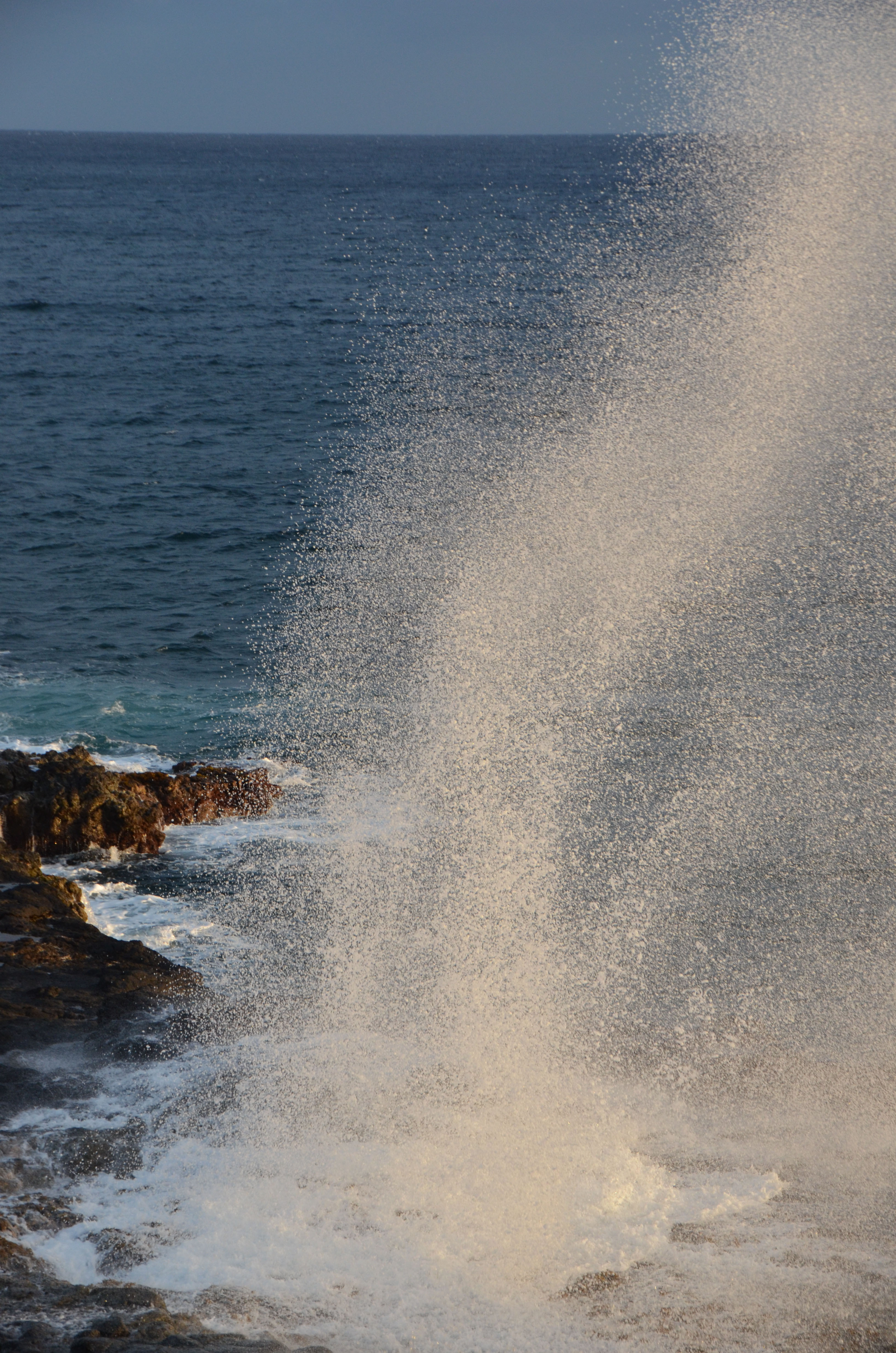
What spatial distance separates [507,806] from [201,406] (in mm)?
29259

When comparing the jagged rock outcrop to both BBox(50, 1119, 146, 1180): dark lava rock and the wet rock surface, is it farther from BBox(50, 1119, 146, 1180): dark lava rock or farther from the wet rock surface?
the wet rock surface

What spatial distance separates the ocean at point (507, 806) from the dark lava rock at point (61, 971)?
46cm

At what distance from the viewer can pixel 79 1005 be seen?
413 inches

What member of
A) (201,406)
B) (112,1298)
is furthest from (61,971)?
(201,406)

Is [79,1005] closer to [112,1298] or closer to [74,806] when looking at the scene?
[112,1298]

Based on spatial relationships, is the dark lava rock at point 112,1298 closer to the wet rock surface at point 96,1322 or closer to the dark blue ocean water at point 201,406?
the wet rock surface at point 96,1322

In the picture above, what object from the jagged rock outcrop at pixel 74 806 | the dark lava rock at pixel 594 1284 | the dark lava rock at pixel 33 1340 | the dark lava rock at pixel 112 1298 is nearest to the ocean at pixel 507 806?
the dark lava rock at pixel 594 1284

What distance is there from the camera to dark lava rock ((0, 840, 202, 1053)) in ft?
33.4


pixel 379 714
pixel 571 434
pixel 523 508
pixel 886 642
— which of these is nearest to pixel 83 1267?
pixel 379 714

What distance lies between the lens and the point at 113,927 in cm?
1287

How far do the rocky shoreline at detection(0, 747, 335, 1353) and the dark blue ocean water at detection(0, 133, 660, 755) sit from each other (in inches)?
91.3

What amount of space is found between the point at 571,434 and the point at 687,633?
12664 millimetres

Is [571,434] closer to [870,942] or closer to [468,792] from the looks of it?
[468,792]

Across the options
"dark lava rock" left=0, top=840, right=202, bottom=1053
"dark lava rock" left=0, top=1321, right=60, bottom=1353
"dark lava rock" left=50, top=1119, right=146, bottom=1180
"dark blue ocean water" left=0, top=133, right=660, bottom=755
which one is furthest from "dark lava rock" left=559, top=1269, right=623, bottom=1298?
"dark blue ocean water" left=0, top=133, right=660, bottom=755
